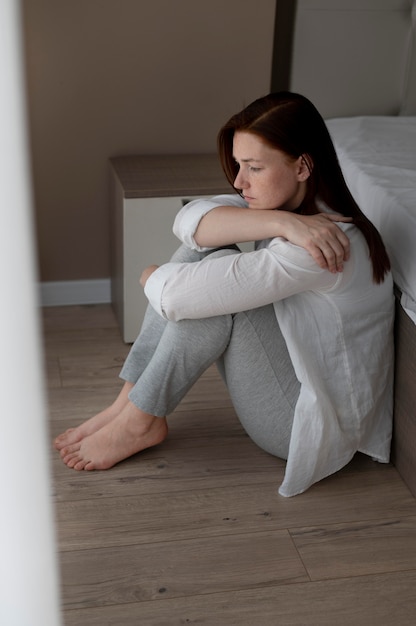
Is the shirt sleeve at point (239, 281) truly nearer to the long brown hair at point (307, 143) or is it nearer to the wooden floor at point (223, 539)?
the long brown hair at point (307, 143)

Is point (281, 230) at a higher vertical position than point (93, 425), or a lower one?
higher

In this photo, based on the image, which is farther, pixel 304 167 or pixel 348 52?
pixel 348 52

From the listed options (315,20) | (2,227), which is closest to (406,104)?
(315,20)

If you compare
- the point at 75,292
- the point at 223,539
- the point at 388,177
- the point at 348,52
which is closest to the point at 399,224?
the point at 388,177

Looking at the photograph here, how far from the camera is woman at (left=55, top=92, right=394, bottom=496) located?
4.92 feet

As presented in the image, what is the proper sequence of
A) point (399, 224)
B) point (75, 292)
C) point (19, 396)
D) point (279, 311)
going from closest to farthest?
point (19, 396)
point (279, 311)
point (399, 224)
point (75, 292)

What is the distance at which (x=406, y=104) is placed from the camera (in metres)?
2.55

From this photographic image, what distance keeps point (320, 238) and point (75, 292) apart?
1228mm

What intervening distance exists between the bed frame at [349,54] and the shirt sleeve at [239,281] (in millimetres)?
1091

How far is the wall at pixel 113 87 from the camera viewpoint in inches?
88.8

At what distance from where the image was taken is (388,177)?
195 centimetres

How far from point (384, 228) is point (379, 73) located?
89 cm

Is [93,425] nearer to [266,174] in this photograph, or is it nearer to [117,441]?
[117,441]

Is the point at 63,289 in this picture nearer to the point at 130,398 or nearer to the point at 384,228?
the point at 130,398
